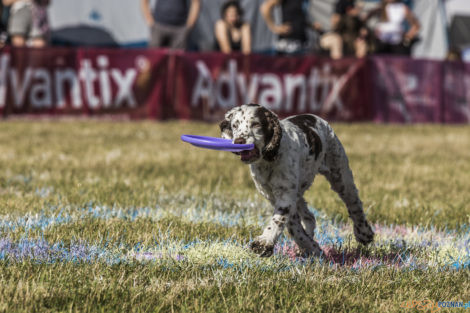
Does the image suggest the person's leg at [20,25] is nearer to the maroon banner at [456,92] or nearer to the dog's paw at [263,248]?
the maroon banner at [456,92]

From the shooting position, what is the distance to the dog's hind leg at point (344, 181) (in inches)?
147

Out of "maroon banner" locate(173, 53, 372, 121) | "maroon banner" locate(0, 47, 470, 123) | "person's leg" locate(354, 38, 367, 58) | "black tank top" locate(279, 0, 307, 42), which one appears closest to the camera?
"maroon banner" locate(0, 47, 470, 123)

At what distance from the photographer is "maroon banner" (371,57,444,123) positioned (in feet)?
49.1

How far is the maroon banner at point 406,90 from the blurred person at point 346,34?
799 mm

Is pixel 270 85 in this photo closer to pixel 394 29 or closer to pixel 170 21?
pixel 170 21

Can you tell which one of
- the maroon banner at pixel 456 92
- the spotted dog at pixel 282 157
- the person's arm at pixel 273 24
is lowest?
the maroon banner at pixel 456 92

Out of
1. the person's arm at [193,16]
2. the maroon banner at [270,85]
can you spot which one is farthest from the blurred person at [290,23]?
the person's arm at [193,16]

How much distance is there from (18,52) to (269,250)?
1083cm

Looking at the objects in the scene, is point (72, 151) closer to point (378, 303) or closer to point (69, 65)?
point (69, 65)

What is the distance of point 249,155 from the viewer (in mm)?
3051

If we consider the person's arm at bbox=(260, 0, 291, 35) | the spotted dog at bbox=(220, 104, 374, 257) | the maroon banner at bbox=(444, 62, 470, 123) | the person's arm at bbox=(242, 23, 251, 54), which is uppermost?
the person's arm at bbox=(260, 0, 291, 35)

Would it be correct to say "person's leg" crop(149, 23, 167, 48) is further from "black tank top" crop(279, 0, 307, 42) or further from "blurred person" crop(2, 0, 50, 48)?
"black tank top" crop(279, 0, 307, 42)

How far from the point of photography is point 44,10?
13.6 m

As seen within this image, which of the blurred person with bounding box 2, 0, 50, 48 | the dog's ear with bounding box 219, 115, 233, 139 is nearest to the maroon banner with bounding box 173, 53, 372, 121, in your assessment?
the blurred person with bounding box 2, 0, 50, 48
